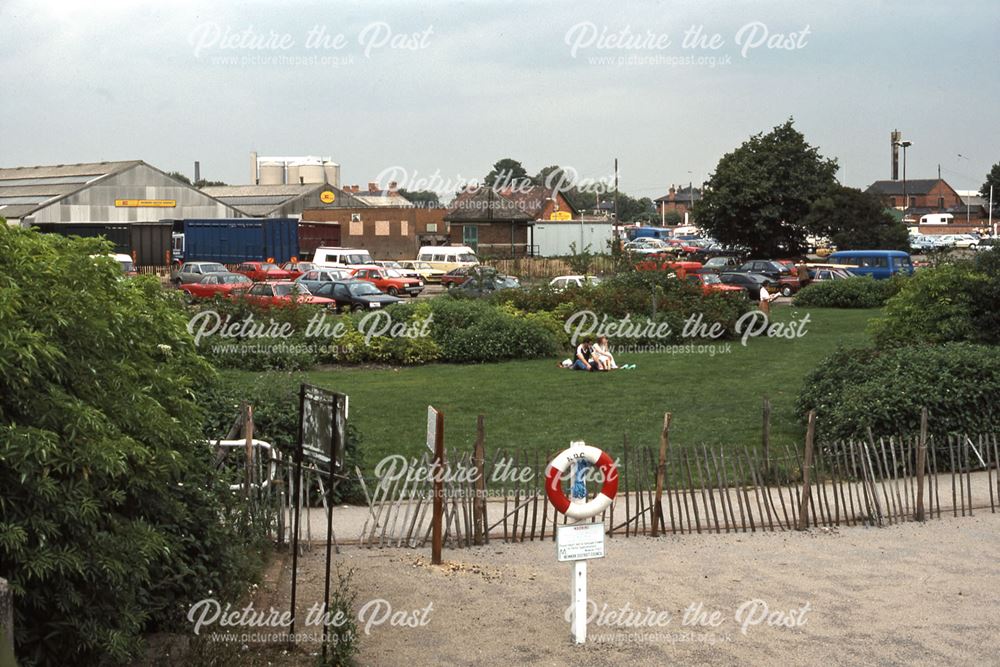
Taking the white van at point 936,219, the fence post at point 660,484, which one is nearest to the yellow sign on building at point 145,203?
the fence post at point 660,484

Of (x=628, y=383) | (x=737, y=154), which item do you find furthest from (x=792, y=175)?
(x=628, y=383)

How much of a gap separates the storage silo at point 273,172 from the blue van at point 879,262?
2616 inches

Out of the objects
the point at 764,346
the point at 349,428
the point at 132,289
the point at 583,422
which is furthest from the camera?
the point at 764,346

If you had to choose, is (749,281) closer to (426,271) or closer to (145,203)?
(426,271)

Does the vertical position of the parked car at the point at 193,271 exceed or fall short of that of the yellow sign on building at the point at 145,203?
it falls short

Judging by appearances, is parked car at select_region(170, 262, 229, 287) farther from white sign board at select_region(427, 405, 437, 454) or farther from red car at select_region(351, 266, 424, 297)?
white sign board at select_region(427, 405, 437, 454)

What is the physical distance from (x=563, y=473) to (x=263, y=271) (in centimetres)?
3937

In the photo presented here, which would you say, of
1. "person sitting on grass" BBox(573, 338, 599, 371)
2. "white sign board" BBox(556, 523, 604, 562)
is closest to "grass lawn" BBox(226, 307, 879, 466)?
"person sitting on grass" BBox(573, 338, 599, 371)

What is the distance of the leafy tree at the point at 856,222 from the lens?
63.1 m

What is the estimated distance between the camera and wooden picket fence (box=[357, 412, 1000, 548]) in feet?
38.3

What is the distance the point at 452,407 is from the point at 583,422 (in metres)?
2.62

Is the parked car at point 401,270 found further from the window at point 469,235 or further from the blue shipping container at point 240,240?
the window at point 469,235

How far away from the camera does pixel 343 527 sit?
12.2m

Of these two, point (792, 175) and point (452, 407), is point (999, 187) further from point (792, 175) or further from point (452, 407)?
point (452, 407)
